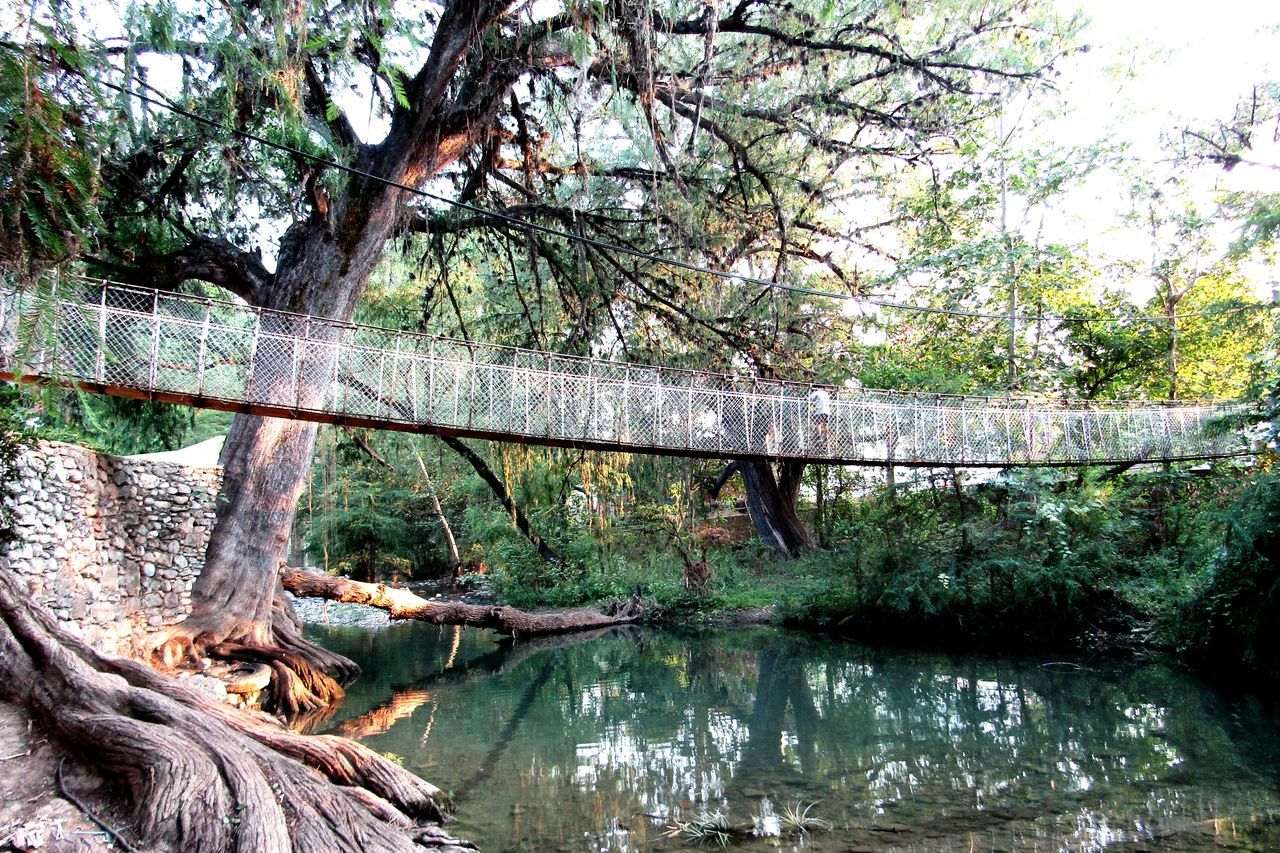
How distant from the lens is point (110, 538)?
5.28m

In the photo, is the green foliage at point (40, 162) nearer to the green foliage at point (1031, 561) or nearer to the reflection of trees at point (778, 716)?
the reflection of trees at point (778, 716)

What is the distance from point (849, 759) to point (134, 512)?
5148 millimetres

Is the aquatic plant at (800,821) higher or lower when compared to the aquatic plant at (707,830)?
higher

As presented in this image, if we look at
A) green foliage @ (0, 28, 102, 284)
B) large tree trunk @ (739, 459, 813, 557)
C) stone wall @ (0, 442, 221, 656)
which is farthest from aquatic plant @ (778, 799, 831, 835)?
large tree trunk @ (739, 459, 813, 557)

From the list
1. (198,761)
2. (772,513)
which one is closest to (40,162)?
(198,761)

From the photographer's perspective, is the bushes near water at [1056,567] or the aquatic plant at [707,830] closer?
the aquatic plant at [707,830]

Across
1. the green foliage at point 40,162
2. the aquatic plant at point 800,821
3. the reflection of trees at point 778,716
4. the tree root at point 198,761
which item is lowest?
the reflection of trees at point 778,716

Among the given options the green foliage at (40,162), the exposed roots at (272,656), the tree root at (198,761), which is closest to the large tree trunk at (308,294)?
the exposed roots at (272,656)

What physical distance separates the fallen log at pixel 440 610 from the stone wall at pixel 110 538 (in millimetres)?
2805

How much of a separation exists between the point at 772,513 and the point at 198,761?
1127 cm

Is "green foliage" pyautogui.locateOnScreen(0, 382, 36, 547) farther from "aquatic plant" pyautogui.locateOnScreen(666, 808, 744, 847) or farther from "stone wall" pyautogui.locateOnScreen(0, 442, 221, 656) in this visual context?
"aquatic plant" pyautogui.locateOnScreen(666, 808, 744, 847)

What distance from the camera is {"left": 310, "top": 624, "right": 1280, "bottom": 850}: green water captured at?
3.64 metres

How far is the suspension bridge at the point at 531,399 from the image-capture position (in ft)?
14.9

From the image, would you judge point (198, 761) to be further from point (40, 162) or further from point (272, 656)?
point (272, 656)
